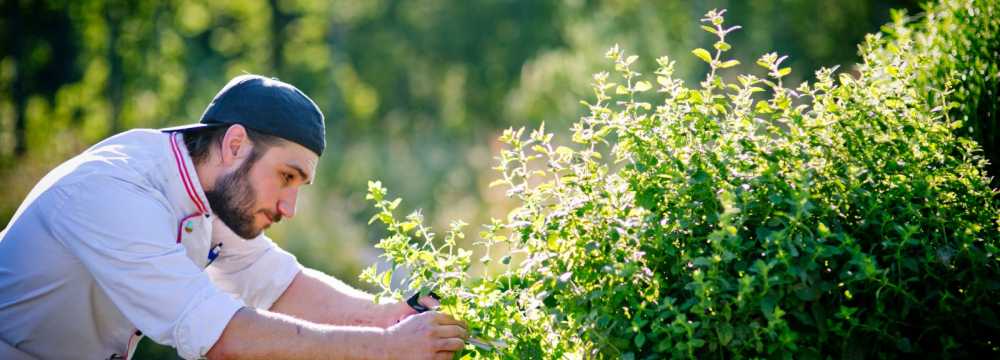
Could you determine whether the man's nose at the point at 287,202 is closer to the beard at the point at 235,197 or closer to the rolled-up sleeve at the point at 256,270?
the beard at the point at 235,197

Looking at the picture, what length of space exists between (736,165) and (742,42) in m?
14.2

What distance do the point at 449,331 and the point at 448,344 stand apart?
36 millimetres

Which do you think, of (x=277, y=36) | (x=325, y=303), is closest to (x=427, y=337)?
(x=325, y=303)

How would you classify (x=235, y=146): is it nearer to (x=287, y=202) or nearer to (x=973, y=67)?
(x=287, y=202)

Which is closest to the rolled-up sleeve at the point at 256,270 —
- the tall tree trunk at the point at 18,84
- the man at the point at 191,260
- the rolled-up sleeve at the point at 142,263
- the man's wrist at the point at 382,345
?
the man at the point at 191,260

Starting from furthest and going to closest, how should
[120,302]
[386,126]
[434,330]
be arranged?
1. [386,126]
2. [120,302]
3. [434,330]

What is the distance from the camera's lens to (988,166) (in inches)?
123

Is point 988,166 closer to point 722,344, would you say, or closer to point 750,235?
point 750,235

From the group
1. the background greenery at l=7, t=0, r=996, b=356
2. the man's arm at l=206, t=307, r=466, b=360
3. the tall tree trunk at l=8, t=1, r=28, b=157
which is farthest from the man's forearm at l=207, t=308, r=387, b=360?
the tall tree trunk at l=8, t=1, r=28, b=157

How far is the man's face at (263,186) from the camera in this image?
10.4 feet

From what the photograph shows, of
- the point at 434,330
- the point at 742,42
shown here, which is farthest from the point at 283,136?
the point at 742,42

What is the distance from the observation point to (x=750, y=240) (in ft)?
7.39

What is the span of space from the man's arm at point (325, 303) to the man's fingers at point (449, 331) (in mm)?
819

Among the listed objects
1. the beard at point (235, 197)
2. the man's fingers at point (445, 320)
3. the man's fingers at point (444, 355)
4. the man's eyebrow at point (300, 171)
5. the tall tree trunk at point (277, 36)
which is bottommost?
the man's fingers at point (444, 355)
